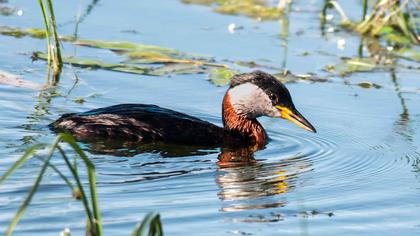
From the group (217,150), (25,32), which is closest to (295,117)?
(217,150)

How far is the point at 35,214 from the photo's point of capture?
7.33 meters

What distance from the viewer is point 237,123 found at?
36.4 feet

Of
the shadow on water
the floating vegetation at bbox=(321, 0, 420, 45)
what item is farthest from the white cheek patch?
the floating vegetation at bbox=(321, 0, 420, 45)

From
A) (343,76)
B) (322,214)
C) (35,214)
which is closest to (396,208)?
(322,214)

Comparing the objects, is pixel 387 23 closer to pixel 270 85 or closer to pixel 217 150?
pixel 270 85

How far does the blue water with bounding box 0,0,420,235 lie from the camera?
764 centimetres

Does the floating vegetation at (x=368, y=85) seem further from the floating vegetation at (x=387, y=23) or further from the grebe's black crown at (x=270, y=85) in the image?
the grebe's black crown at (x=270, y=85)

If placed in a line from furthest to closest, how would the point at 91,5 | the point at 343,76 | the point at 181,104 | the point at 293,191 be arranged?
the point at 91,5 → the point at 343,76 → the point at 181,104 → the point at 293,191

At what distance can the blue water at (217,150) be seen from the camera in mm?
7637

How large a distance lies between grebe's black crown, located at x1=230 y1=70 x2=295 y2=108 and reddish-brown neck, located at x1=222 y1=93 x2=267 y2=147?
8.8 inches

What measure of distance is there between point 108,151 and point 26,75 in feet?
8.65

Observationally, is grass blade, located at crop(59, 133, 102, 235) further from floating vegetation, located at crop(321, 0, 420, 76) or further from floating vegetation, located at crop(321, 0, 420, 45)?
floating vegetation, located at crop(321, 0, 420, 45)

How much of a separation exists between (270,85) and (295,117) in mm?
419

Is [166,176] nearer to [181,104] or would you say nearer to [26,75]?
[181,104]
